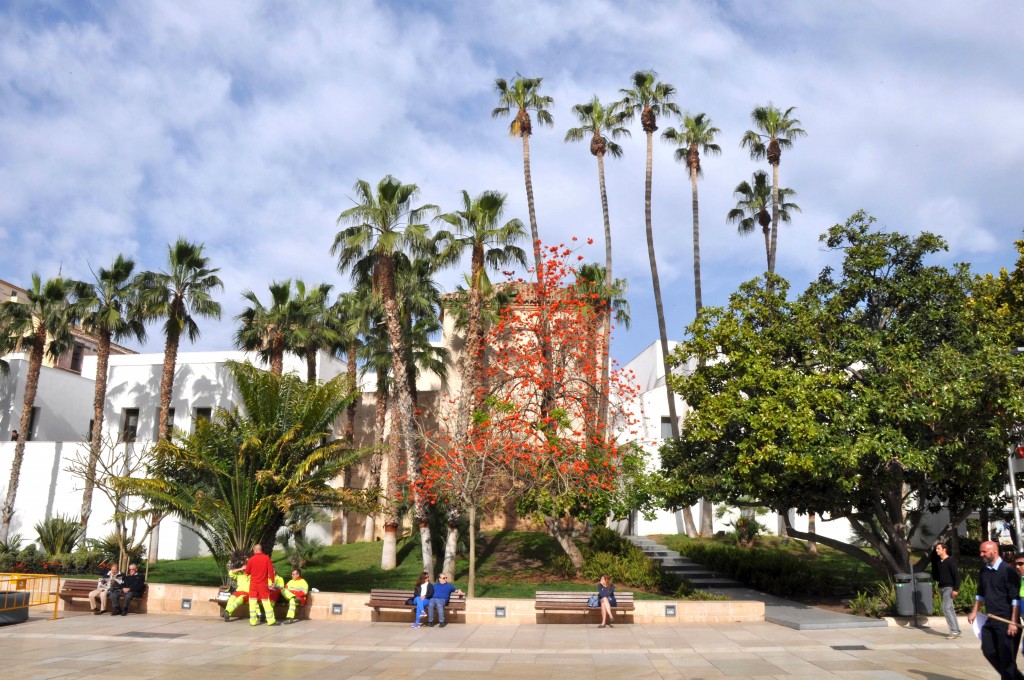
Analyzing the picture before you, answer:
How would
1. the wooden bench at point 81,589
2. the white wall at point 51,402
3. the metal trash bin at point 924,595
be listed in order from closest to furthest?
1. the metal trash bin at point 924,595
2. the wooden bench at point 81,589
3. the white wall at point 51,402

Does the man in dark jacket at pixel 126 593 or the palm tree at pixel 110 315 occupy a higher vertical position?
the palm tree at pixel 110 315

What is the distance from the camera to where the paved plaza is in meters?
10.2

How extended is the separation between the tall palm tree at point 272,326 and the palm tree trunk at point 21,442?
24.4 ft

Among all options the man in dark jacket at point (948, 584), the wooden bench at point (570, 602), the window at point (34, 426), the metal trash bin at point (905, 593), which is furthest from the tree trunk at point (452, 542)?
the window at point (34, 426)

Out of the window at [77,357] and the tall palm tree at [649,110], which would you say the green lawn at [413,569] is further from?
the window at [77,357]

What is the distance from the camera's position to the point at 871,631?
13367 millimetres

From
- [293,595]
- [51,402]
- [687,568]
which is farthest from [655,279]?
[51,402]

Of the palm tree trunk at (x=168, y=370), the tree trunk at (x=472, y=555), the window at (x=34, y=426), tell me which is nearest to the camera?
the tree trunk at (x=472, y=555)

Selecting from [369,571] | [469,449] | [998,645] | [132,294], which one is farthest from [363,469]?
[998,645]

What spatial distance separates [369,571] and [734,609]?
12202 millimetres

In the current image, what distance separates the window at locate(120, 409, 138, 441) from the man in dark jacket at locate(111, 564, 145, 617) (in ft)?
56.6

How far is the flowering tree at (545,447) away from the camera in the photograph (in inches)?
742

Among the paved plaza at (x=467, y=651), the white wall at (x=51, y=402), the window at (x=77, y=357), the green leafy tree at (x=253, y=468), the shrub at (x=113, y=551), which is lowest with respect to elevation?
the paved plaza at (x=467, y=651)

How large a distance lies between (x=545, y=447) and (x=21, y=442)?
2115 centimetres
